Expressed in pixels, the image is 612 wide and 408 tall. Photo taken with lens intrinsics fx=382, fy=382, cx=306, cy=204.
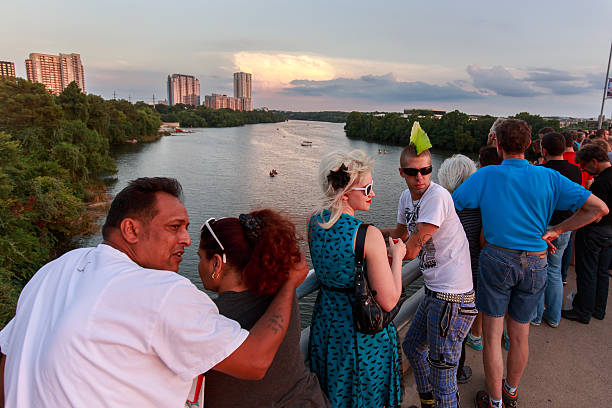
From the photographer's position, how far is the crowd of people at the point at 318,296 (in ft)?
3.49

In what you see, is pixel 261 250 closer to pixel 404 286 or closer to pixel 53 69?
pixel 404 286

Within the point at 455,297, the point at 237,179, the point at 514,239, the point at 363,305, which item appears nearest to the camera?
the point at 363,305

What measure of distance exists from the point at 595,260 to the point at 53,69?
423 feet

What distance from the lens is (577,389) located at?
280cm

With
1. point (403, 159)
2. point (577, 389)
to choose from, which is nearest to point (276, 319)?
point (403, 159)

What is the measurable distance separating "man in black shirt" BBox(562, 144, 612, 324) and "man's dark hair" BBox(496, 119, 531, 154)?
190cm

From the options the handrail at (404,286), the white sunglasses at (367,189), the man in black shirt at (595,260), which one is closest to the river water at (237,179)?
the man in black shirt at (595,260)

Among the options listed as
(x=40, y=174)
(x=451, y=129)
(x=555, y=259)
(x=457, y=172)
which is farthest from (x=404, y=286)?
(x=451, y=129)

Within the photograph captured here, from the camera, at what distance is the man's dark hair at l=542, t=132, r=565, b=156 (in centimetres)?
367

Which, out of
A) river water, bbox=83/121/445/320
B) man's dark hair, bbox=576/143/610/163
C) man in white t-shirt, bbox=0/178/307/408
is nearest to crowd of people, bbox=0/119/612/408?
man in white t-shirt, bbox=0/178/307/408

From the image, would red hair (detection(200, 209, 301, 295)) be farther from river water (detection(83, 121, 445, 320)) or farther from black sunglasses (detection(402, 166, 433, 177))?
river water (detection(83, 121, 445, 320))

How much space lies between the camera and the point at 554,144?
12.1ft

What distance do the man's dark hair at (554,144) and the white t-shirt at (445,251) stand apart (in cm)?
204

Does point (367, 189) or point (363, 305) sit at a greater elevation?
point (367, 189)
